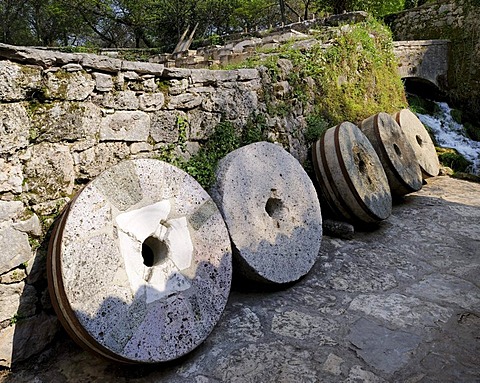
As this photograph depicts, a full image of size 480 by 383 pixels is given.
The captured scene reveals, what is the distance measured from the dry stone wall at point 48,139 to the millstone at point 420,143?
4.18m

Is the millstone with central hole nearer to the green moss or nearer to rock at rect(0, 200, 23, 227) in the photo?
rock at rect(0, 200, 23, 227)

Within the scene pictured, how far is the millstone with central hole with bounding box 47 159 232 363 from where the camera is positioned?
198cm

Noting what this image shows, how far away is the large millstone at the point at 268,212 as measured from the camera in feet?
9.48

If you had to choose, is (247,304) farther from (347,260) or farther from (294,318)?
(347,260)

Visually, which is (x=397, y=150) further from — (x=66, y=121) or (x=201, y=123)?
(x=66, y=121)

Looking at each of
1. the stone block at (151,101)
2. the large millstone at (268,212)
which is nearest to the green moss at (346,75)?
the large millstone at (268,212)

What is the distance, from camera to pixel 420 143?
19.9 feet

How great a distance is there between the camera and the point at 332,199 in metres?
4.10

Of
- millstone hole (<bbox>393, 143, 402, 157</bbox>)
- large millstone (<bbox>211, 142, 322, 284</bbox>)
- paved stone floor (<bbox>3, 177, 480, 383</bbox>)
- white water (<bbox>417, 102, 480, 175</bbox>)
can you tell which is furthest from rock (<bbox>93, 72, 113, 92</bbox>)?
white water (<bbox>417, 102, 480, 175</bbox>)

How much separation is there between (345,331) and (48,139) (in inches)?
90.2

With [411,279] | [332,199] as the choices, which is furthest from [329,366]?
[332,199]

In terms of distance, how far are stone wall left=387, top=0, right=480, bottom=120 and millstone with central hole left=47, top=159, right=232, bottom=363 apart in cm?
988

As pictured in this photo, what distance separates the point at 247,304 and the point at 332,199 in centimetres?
177

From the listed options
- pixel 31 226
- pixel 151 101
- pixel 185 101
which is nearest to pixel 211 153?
pixel 185 101
